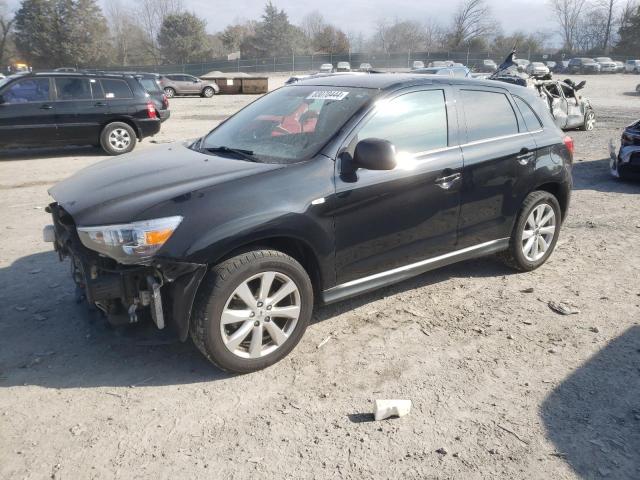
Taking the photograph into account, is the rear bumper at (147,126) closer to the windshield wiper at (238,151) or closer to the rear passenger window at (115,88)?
the rear passenger window at (115,88)

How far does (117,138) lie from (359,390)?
9.87m

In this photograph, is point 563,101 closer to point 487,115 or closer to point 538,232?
point 538,232

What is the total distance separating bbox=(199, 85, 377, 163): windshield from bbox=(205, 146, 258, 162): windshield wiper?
0.02 m

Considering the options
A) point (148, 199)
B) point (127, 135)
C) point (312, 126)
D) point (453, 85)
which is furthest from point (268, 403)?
point (127, 135)

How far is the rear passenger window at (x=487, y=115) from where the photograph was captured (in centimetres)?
421

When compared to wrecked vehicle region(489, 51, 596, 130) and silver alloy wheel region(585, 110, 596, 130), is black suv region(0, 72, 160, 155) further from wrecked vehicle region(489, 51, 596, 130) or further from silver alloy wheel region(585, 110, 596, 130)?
silver alloy wheel region(585, 110, 596, 130)

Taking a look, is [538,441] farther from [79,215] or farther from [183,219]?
[79,215]

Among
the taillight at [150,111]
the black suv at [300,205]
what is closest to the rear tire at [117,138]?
the taillight at [150,111]

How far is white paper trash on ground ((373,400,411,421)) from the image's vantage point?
2.88 m

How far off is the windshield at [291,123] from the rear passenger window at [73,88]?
7.87 meters

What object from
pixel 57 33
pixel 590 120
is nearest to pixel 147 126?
pixel 590 120

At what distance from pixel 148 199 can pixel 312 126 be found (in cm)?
130

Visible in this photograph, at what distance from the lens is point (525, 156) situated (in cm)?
450

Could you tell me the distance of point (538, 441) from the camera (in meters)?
2.71
